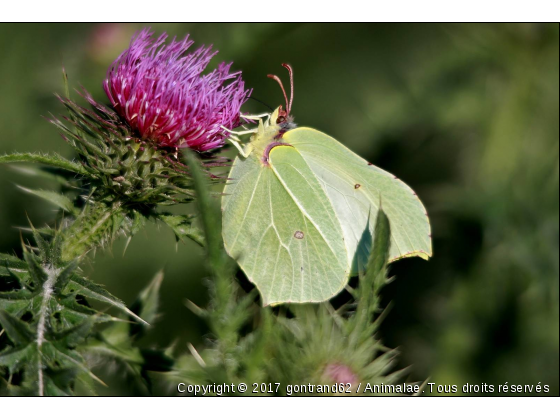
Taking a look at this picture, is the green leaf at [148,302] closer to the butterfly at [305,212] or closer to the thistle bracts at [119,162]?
the butterfly at [305,212]

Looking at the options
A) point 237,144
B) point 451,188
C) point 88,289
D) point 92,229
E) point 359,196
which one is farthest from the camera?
point 451,188

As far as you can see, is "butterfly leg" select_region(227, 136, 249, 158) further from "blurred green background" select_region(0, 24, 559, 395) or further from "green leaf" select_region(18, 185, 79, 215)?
"blurred green background" select_region(0, 24, 559, 395)

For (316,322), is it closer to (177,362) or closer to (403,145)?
(177,362)

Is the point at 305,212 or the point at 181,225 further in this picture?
the point at 305,212

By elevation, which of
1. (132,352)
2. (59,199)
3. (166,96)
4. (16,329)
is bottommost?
(132,352)

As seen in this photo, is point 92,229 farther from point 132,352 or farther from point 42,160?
point 132,352

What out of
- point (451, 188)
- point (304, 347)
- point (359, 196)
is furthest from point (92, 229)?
point (451, 188)

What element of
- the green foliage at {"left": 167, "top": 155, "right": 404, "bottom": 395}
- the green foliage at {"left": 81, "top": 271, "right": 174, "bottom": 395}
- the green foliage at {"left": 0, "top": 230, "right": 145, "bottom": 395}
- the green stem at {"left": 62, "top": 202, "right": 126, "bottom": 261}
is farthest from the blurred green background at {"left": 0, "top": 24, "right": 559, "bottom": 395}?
the green foliage at {"left": 167, "top": 155, "right": 404, "bottom": 395}
